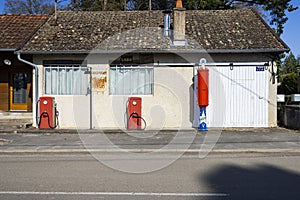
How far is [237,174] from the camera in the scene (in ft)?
24.2

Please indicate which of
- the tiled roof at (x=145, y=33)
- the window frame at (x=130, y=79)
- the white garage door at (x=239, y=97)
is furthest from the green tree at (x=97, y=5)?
the white garage door at (x=239, y=97)

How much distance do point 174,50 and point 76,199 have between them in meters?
9.47

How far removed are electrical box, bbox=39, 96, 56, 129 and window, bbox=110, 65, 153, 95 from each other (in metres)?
2.47

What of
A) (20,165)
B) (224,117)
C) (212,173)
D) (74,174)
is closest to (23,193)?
(74,174)

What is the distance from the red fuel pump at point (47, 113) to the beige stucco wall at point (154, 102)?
0.33m

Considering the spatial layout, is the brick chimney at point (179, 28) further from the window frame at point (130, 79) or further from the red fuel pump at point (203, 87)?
the red fuel pump at point (203, 87)

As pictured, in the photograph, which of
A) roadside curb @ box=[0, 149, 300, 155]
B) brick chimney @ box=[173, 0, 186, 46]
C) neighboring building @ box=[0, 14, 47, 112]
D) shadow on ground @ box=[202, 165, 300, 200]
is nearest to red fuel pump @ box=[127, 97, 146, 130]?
brick chimney @ box=[173, 0, 186, 46]

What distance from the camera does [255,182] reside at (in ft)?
22.0

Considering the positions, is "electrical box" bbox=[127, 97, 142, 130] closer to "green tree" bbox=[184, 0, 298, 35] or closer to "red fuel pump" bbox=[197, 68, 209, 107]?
"red fuel pump" bbox=[197, 68, 209, 107]

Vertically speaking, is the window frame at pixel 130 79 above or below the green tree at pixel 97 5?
below

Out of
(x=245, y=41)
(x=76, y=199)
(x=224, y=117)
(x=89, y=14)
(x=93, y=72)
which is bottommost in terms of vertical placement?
(x=76, y=199)

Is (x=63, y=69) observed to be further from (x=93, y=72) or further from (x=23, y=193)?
(x=23, y=193)

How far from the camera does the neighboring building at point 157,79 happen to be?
14.4m

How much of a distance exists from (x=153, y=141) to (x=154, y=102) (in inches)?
127
